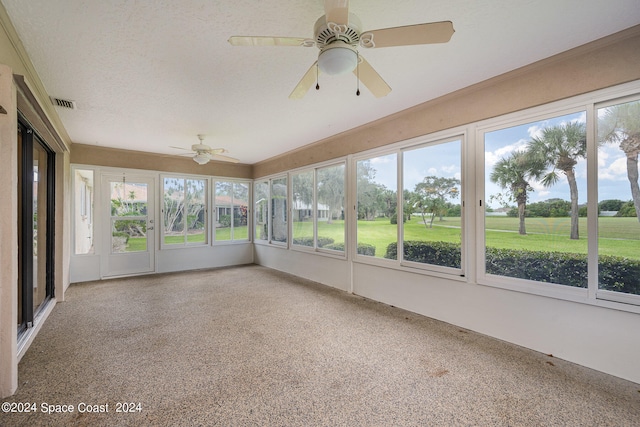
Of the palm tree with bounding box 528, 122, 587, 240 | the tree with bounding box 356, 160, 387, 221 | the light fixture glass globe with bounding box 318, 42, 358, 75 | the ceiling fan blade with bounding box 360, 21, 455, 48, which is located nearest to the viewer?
the ceiling fan blade with bounding box 360, 21, 455, 48

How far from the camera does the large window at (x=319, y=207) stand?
4797 millimetres

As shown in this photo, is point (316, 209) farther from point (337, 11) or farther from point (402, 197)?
point (337, 11)

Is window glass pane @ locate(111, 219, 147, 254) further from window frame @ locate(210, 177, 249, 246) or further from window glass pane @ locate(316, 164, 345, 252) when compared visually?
window glass pane @ locate(316, 164, 345, 252)

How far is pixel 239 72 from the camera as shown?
8.50 feet

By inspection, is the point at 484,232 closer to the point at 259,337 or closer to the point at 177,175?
the point at 259,337

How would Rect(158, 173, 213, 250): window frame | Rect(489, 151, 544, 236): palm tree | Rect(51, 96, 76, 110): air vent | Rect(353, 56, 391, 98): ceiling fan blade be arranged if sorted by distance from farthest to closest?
1. Rect(158, 173, 213, 250): window frame
2. Rect(51, 96, 76, 110): air vent
3. Rect(489, 151, 544, 236): palm tree
4. Rect(353, 56, 391, 98): ceiling fan blade

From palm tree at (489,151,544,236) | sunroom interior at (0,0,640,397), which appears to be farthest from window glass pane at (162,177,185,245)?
palm tree at (489,151,544,236)

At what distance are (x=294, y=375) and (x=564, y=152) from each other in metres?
3.10

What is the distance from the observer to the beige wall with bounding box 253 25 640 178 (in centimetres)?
212

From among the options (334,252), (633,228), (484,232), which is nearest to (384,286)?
(334,252)

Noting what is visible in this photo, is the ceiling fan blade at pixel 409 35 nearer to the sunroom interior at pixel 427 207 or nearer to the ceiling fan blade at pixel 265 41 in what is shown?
the ceiling fan blade at pixel 265 41

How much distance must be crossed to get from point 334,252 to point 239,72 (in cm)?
322

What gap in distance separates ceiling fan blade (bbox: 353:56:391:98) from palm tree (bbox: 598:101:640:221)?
6.16ft

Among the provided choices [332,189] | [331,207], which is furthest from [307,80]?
[331,207]
